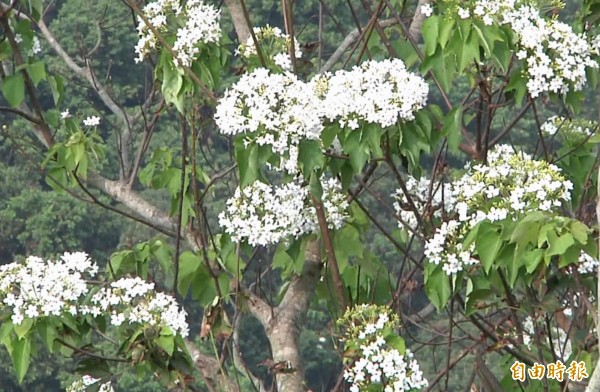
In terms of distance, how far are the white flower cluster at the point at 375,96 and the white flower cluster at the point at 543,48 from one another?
0.25 m

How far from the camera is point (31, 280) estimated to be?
272cm

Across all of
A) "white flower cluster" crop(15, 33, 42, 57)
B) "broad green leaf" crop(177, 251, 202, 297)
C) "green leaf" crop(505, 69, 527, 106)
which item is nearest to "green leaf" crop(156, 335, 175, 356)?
"broad green leaf" crop(177, 251, 202, 297)

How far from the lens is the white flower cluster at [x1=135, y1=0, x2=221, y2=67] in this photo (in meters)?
3.07

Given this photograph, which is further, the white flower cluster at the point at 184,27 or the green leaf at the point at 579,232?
the white flower cluster at the point at 184,27

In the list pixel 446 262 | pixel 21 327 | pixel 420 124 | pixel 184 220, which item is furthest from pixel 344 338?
pixel 184 220

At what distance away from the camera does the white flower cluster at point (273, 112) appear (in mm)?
2604

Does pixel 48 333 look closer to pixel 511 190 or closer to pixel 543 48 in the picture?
pixel 511 190

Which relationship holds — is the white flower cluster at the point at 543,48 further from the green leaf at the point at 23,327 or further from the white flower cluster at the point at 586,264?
the green leaf at the point at 23,327

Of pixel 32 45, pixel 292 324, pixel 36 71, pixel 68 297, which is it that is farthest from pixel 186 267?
pixel 32 45

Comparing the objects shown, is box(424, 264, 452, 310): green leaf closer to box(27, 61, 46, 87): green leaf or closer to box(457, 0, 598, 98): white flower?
box(457, 0, 598, 98): white flower

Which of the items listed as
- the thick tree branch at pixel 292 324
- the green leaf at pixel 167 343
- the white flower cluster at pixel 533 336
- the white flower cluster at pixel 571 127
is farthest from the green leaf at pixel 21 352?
the white flower cluster at pixel 571 127

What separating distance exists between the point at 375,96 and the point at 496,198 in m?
0.31

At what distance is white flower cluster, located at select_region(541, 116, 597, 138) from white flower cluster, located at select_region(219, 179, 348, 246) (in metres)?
0.65

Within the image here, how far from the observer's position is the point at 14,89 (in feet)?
11.3
